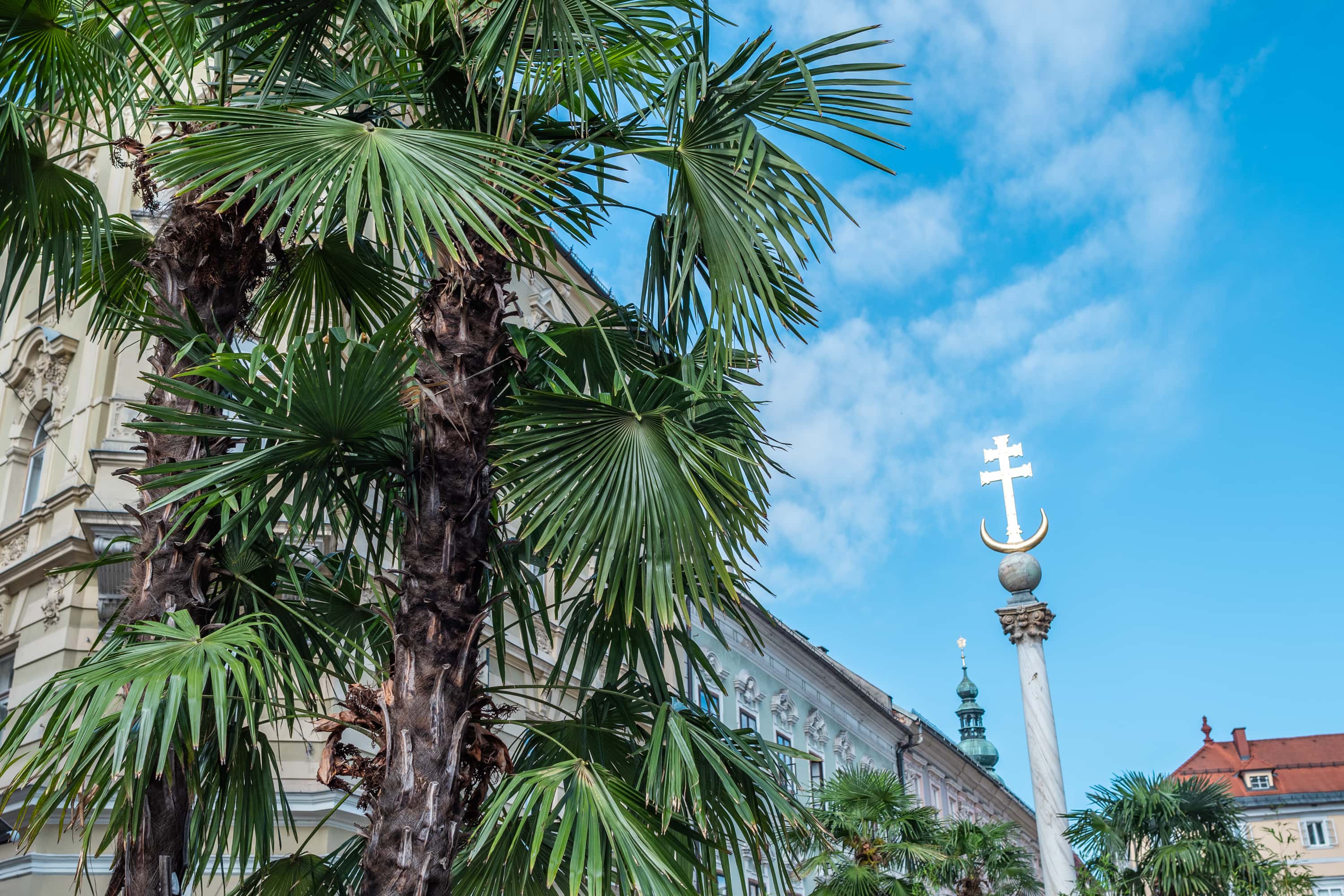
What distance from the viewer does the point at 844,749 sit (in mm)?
32406

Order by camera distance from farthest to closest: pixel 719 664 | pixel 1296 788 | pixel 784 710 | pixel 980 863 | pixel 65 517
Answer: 1. pixel 1296 788
2. pixel 784 710
3. pixel 719 664
4. pixel 980 863
5. pixel 65 517

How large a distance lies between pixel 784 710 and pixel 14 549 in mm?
17896

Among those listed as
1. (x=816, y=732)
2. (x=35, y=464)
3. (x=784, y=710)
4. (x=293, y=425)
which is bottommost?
(x=293, y=425)

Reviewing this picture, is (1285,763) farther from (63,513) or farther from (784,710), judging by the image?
(63,513)

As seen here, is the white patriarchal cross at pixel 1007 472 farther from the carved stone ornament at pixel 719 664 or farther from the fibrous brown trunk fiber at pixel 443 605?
the fibrous brown trunk fiber at pixel 443 605

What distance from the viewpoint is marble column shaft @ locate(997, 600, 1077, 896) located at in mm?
18250

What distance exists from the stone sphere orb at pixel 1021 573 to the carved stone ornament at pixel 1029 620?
0.42 meters

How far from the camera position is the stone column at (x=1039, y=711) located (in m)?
18.3

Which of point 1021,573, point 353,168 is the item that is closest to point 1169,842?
point 1021,573

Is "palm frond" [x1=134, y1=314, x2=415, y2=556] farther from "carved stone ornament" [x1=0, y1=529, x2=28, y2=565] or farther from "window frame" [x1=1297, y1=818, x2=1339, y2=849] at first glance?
"window frame" [x1=1297, y1=818, x2=1339, y2=849]

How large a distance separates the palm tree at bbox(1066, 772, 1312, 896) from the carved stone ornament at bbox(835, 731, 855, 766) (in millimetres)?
16267

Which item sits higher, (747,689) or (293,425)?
(747,689)

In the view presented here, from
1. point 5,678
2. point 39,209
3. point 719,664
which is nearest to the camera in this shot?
point 39,209

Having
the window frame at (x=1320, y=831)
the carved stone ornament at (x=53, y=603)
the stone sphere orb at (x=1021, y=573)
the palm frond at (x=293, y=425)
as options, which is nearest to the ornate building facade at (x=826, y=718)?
the stone sphere orb at (x=1021, y=573)
